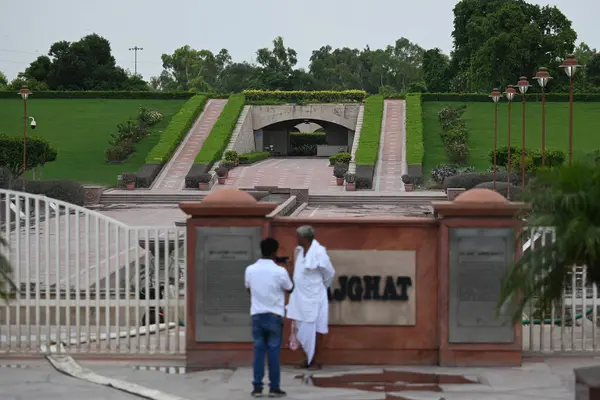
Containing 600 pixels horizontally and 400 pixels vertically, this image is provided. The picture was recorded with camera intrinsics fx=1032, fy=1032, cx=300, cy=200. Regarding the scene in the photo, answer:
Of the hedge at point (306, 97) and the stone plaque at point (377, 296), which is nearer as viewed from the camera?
the stone plaque at point (377, 296)

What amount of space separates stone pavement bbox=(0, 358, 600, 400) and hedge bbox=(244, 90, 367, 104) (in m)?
41.6

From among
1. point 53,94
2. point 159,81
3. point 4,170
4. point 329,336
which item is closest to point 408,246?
point 329,336

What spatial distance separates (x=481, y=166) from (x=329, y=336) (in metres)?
30.7

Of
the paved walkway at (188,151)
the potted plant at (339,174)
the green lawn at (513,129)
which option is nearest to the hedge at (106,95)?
the paved walkway at (188,151)

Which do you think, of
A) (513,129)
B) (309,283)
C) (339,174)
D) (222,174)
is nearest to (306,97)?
(513,129)

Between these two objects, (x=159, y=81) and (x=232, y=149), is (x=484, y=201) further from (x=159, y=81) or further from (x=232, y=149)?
(x=159, y=81)

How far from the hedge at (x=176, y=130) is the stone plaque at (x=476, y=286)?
3080cm

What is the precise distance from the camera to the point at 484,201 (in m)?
8.54

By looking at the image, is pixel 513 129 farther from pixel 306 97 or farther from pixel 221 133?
pixel 221 133

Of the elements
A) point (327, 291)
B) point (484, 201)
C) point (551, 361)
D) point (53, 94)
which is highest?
point (53, 94)

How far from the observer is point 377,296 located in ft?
28.8

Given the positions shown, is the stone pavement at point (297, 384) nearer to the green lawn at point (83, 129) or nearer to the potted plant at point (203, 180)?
the potted plant at point (203, 180)

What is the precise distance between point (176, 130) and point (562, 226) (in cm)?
3803

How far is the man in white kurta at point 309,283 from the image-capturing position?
8117 mm
